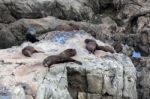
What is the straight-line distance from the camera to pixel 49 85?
611 inches

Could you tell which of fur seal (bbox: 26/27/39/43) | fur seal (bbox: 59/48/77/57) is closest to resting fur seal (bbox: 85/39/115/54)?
fur seal (bbox: 59/48/77/57)

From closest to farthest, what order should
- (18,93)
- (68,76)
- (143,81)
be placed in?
(18,93)
(68,76)
(143,81)

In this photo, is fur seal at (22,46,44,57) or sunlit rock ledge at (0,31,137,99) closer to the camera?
sunlit rock ledge at (0,31,137,99)

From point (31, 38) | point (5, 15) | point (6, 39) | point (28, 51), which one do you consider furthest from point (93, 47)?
point (5, 15)

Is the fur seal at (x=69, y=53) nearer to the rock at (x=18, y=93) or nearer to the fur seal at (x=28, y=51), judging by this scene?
the fur seal at (x=28, y=51)

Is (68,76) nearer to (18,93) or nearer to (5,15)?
(18,93)

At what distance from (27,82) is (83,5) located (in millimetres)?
12517

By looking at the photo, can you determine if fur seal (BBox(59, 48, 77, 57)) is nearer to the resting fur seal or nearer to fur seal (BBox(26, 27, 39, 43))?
the resting fur seal

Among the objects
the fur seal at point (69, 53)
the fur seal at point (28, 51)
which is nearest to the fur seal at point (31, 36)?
the fur seal at point (28, 51)

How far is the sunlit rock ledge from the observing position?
1530cm

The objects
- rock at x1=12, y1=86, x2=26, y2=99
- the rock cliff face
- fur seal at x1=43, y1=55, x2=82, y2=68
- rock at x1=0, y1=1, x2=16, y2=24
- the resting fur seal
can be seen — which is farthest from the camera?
rock at x1=0, y1=1, x2=16, y2=24

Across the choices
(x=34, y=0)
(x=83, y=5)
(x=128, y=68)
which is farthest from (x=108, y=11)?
(x=128, y=68)

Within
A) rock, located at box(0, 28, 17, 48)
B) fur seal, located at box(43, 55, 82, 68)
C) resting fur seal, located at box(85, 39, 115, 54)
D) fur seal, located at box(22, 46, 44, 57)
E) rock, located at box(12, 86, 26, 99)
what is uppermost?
rock, located at box(12, 86, 26, 99)

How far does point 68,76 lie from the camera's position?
56.5 feet
